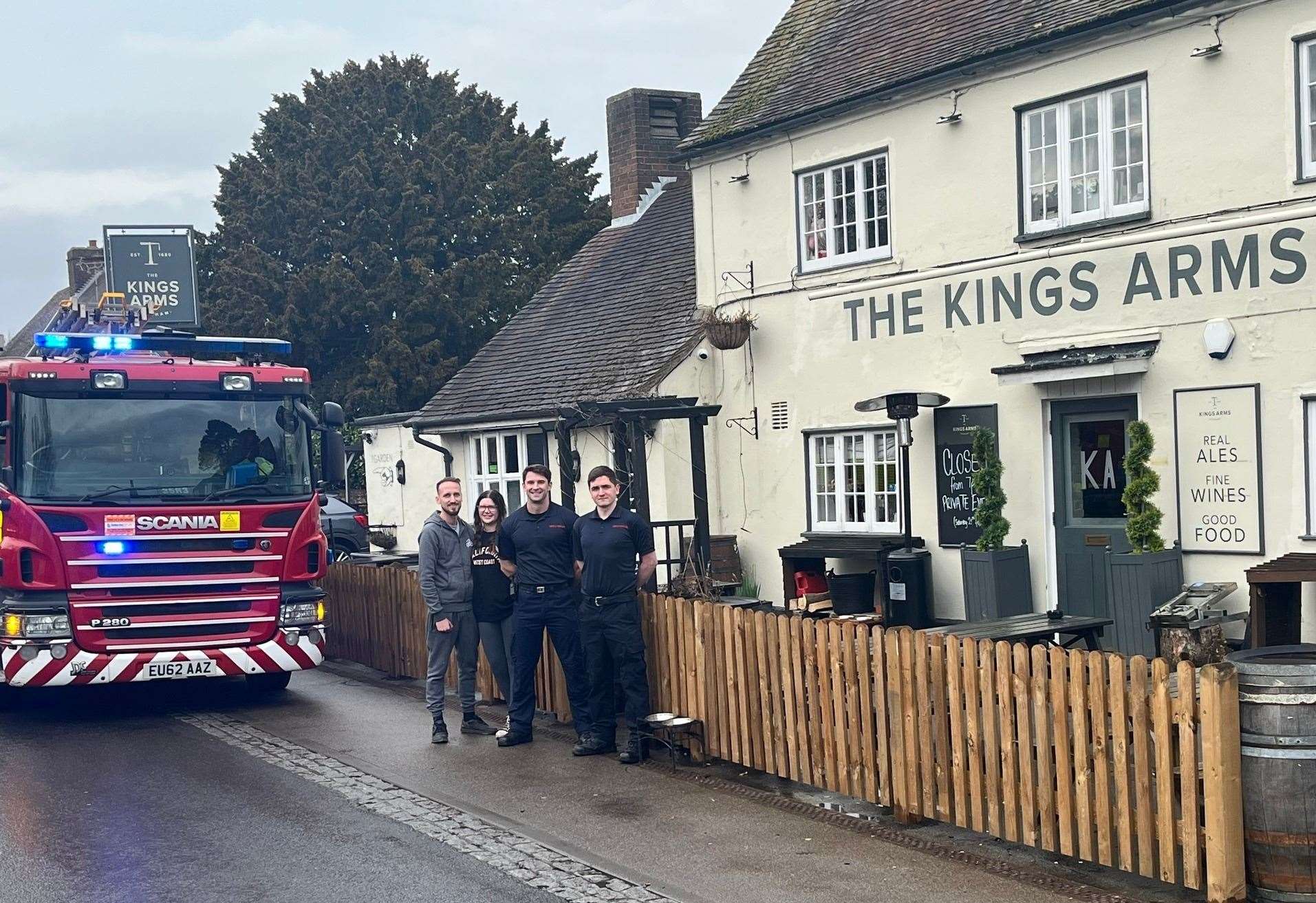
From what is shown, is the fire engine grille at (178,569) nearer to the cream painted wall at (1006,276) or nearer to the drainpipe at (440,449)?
the cream painted wall at (1006,276)

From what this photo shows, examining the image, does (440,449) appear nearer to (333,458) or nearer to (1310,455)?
(333,458)

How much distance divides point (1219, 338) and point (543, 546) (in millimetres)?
5768

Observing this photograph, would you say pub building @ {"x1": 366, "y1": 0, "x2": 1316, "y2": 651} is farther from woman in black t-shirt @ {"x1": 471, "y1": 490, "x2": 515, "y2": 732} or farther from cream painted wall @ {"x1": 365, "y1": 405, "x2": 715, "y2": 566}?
woman in black t-shirt @ {"x1": 471, "y1": 490, "x2": 515, "y2": 732}

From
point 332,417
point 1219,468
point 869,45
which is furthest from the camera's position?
point 869,45

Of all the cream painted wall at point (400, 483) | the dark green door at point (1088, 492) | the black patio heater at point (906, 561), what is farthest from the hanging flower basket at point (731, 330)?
the cream painted wall at point (400, 483)

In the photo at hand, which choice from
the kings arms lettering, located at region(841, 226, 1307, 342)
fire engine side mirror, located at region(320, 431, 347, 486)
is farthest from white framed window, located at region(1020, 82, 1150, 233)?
fire engine side mirror, located at region(320, 431, 347, 486)

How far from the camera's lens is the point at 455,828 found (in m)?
7.90

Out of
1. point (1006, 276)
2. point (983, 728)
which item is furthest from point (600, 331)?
point (983, 728)

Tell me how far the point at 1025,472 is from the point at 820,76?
17.2 ft

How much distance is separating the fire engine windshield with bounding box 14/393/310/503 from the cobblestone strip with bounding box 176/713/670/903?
2.15 m

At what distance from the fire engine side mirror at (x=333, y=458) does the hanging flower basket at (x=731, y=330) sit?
196 inches

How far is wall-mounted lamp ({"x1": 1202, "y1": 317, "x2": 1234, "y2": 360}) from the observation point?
11.4m

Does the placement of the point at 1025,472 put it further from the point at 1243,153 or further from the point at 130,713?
the point at 130,713

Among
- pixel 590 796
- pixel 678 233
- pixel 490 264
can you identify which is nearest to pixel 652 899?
pixel 590 796
